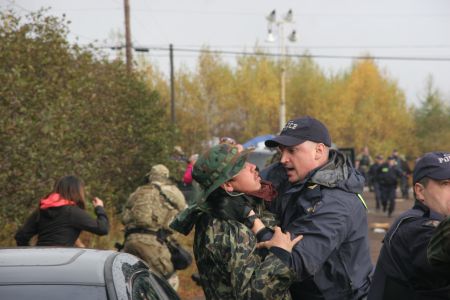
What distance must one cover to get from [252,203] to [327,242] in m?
0.41

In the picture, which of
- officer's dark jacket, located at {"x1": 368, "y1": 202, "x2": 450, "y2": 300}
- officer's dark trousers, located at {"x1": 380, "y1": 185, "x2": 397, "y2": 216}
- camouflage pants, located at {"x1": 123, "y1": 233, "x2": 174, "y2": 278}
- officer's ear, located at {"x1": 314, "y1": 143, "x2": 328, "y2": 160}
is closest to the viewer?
officer's dark jacket, located at {"x1": 368, "y1": 202, "x2": 450, "y2": 300}

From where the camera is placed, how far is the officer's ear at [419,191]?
145 inches

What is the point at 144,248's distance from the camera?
8336mm

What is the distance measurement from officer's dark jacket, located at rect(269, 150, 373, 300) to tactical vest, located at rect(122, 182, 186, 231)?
454 centimetres

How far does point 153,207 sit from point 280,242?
16.7 feet

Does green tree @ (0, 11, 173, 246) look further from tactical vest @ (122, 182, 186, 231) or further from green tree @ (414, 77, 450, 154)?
green tree @ (414, 77, 450, 154)

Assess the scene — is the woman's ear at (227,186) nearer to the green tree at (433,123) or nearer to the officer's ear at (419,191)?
the officer's ear at (419,191)

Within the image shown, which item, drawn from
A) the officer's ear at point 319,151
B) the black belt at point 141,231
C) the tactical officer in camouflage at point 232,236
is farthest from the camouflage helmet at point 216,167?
the black belt at point 141,231

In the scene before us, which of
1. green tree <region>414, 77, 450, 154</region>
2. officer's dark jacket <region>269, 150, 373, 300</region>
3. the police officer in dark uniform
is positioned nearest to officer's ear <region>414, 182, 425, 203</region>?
the police officer in dark uniform

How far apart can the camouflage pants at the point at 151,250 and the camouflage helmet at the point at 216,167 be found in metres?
4.69

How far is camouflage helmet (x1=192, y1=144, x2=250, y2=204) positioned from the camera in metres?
3.66

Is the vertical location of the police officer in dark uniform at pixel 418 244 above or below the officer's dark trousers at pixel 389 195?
above

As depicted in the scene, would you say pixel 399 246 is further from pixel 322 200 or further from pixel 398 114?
pixel 398 114

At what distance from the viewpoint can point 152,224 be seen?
8477 millimetres
